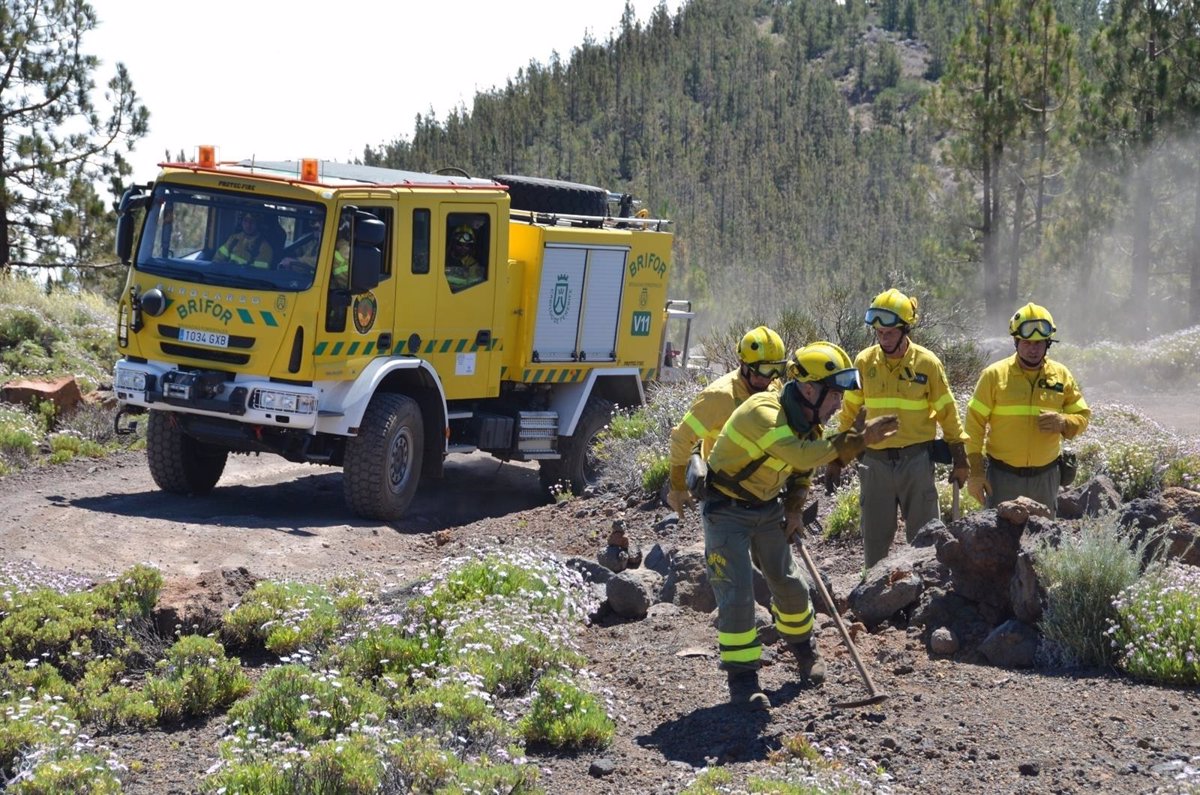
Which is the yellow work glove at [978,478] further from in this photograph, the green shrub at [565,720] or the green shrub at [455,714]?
the green shrub at [455,714]

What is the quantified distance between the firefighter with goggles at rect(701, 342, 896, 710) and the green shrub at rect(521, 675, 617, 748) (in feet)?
2.32

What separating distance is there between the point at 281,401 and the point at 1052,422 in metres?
5.64

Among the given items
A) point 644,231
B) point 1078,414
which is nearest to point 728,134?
point 644,231

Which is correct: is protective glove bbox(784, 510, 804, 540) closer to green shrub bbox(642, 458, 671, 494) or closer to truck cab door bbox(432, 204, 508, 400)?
green shrub bbox(642, 458, 671, 494)

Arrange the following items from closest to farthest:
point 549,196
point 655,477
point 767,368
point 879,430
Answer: point 879,430 < point 767,368 < point 655,477 < point 549,196

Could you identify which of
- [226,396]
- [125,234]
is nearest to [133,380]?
[226,396]

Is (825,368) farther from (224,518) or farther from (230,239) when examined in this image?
(224,518)

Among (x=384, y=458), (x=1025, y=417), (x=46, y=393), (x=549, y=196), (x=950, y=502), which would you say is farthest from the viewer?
(x=46, y=393)

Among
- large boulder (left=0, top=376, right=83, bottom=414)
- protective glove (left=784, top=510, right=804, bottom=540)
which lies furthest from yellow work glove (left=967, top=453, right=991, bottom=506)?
large boulder (left=0, top=376, right=83, bottom=414)

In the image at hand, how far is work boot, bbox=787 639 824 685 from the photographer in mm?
6984

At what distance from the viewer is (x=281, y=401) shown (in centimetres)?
1096

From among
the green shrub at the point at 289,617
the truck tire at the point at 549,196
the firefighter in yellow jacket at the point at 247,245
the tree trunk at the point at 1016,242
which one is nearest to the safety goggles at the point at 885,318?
the green shrub at the point at 289,617

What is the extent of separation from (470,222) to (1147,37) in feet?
67.9

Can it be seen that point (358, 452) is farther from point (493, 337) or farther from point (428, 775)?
point (428, 775)
